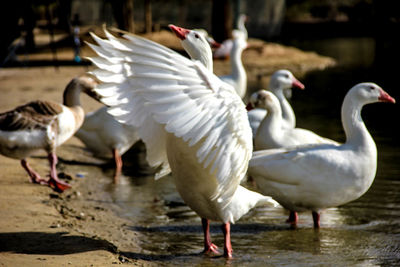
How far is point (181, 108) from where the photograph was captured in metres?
4.84

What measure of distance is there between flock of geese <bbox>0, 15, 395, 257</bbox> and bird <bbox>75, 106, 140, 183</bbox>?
3.29 feet

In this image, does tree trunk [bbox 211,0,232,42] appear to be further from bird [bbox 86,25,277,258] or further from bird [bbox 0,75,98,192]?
bird [bbox 86,25,277,258]

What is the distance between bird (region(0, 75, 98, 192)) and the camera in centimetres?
756

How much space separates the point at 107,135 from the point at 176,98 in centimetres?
487

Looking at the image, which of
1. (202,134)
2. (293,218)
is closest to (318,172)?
(293,218)

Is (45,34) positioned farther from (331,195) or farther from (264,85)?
(331,195)

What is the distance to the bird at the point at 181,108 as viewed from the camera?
4.86 m

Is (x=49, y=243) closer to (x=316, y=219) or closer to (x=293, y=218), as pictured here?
(x=293, y=218)

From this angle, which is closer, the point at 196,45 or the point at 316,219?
the point at 196,45

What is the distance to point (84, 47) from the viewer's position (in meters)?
22.4

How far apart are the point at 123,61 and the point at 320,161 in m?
2.59

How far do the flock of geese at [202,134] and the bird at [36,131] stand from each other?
12 mm

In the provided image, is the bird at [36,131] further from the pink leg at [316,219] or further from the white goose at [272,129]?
the pink leg at [316,219]

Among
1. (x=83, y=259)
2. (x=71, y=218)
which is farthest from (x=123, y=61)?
(x=71, y=218)
